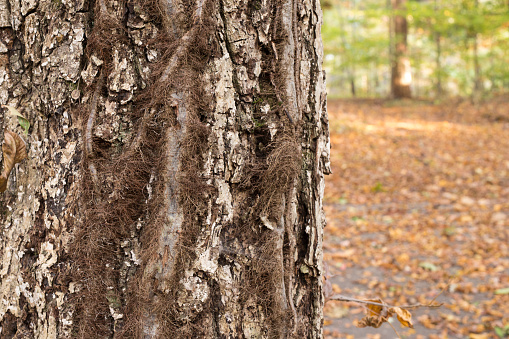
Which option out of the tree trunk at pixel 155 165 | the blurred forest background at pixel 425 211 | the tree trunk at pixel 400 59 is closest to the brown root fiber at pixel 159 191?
the tree trunk at pixel 155 165

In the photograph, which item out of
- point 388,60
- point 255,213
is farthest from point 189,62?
point 388,60

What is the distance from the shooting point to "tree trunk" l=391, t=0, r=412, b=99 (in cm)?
1450

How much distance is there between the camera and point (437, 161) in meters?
7.84

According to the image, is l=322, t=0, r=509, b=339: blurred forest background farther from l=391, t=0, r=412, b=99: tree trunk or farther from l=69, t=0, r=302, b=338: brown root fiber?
l=391, t=0, r=412, b=99: tree trunk

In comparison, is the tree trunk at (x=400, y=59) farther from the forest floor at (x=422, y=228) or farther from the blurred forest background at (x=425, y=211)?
the forest floor at (x=422, y=228)

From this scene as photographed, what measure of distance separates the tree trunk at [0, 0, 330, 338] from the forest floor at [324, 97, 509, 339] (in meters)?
0.78

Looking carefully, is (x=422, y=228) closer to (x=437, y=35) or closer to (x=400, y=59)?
(x=400, y=59)

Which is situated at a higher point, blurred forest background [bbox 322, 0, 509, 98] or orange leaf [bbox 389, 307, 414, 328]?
blurred forest background [bbox 322, 0, 509, 98]

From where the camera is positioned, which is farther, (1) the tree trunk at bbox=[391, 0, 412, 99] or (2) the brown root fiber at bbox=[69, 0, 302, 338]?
(1) the tree trunk at bbox=[391, 0, 412, 99]

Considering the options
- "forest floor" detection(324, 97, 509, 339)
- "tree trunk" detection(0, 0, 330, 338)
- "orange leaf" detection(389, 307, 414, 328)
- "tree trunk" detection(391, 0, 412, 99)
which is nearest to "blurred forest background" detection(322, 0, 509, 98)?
"tree trunk" detection(391, 0, 412, 99)

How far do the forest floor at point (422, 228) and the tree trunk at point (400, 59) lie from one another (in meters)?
4.98

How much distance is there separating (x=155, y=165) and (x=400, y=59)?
49.4 ft

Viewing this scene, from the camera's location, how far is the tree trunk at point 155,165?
41.4 inches

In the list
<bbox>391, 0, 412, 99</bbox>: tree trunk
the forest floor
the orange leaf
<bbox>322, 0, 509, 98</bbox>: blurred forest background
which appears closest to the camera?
the orange leaf
